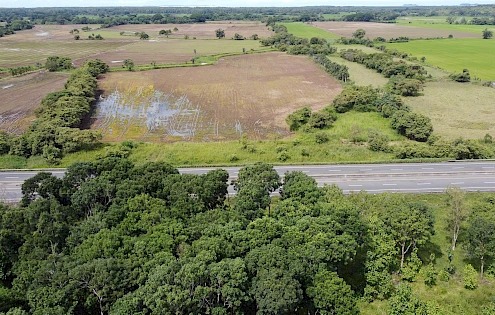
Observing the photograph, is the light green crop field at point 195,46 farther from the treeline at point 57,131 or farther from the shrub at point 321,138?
the shrub at point 321,138

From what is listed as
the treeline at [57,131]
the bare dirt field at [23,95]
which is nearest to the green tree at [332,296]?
the treeline at [57,131]

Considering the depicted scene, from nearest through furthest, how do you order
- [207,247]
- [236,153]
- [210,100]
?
[207,247]
[236,153]
[210,100]

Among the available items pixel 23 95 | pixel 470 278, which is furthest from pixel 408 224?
pixel 23 95

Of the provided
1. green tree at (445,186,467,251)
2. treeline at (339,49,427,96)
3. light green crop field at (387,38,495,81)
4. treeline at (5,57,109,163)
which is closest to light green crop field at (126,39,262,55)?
treeline at (339,49,427,96)

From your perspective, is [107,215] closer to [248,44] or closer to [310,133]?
[310,133]

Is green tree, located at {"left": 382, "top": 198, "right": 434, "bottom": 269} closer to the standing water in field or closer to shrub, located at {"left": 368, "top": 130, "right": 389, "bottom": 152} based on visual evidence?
shrub, located at {"left": 368, "top": 130, "right": 389, "bottom": 152}

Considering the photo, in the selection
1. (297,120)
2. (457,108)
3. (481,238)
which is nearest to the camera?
(481,238)

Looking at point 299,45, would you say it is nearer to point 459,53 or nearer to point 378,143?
point 459,53
